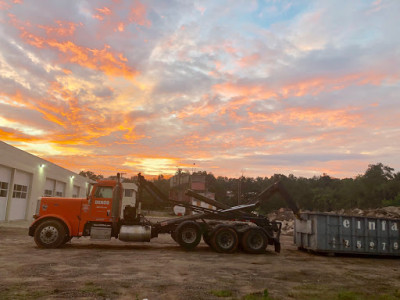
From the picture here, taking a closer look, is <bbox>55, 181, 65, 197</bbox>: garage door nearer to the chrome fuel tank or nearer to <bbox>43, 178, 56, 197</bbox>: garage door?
<bbox>43, 178, 56, 197</bbox>: garage door

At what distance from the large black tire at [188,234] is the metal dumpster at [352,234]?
523 centimetres

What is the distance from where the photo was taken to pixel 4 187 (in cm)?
2408

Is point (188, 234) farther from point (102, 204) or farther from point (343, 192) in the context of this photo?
point (343, 192)

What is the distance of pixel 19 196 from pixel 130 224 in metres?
17.4

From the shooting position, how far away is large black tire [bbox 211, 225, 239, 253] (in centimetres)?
1359

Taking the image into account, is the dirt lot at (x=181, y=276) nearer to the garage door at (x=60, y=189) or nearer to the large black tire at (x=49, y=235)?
the large black tire at (x=49, y=235)

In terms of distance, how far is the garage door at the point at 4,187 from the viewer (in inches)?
931

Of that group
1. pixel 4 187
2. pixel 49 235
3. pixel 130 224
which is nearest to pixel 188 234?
pixel 130 224

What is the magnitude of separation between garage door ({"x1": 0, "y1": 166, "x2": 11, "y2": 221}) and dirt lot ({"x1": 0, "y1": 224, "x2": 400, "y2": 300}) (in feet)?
42.1

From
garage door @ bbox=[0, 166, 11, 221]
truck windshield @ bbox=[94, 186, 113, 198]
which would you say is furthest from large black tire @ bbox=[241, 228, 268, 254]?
garage door @ bbox=[0, 166, 11, 221]

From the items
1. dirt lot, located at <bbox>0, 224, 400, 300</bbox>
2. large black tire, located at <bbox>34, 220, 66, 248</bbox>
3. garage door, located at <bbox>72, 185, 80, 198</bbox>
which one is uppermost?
garage door, located at <bbox>72, 185, 80, 198</bbox>

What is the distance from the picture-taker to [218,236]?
1370 cm

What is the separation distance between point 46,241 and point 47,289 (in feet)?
21.4

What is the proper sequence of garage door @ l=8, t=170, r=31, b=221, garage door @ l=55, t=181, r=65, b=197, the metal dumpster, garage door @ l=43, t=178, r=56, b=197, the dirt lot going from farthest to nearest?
garage door @ l=55, t=181, r=65, b=197
garage door @ l=43, t=178, r=56, b=197
garage door @ l=8, t=170, r=31, b=221
the metal dumpster
the dirt lot
